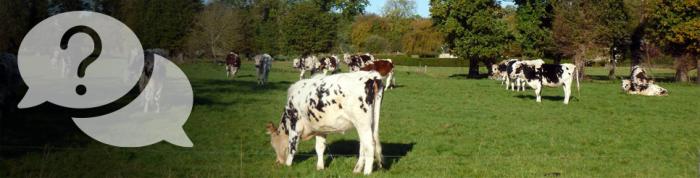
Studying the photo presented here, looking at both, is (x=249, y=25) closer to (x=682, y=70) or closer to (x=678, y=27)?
(x=682, y=70)

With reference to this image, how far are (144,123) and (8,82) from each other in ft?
13.4

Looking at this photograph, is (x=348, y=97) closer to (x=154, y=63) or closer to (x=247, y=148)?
(x=247, y=148)

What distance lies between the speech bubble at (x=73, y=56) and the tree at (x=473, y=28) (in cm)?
2435

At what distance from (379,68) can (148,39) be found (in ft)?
106

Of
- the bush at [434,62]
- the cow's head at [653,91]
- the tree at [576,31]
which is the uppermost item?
the tree at [576,31]

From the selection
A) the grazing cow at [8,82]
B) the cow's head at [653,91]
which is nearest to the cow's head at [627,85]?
the cow's head at [653,91]

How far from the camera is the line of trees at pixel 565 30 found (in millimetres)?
42659

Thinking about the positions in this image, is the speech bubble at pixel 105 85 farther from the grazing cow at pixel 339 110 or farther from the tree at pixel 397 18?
the tree at pixel 397 18

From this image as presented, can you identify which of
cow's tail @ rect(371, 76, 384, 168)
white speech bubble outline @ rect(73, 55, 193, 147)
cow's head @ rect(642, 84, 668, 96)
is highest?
cow's tail @ rect(371, 76, 384, 168)

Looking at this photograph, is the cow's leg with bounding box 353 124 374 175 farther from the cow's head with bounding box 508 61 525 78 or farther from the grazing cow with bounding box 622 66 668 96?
the grazing cow with bounding box 622 66 668 96

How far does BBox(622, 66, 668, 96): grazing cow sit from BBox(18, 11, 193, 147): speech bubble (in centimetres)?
2034

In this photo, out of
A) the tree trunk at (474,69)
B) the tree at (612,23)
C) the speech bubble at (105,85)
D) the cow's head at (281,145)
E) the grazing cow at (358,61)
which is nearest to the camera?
the cow's head at (281,145)

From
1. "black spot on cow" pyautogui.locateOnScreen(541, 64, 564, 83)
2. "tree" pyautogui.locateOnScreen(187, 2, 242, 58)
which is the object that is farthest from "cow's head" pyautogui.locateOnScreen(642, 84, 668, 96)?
"tree" pyautogui.locateOnScreen(187, 2, 242, 58)

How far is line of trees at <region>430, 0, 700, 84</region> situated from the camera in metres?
42.7
